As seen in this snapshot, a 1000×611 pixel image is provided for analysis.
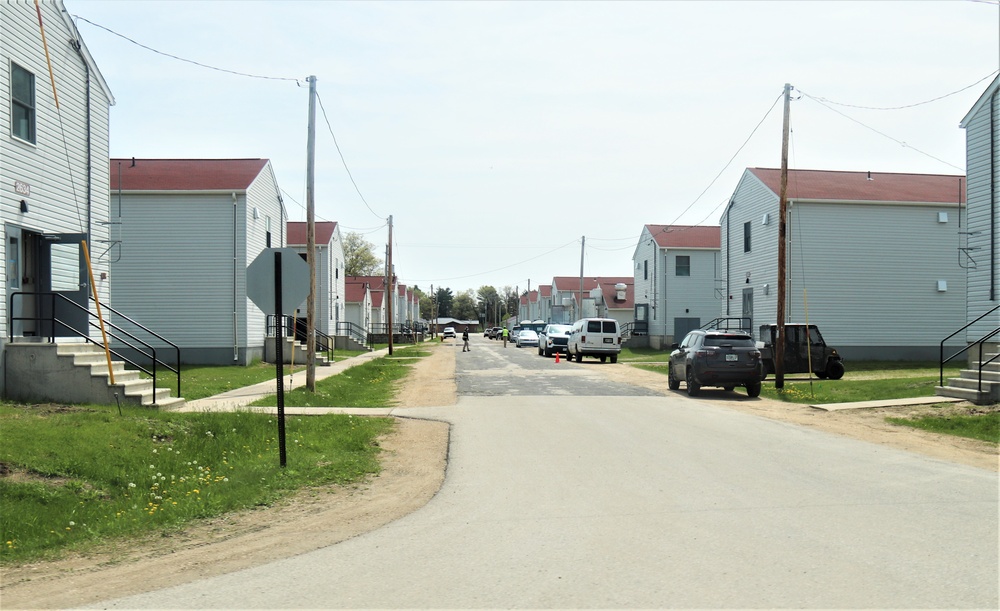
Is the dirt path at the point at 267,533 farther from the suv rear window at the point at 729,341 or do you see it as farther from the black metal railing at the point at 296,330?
the black metal railing at the point at 296,330

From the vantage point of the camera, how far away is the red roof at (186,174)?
105 feet

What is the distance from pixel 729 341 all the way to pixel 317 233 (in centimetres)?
3269

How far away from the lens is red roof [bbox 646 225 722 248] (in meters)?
54.7

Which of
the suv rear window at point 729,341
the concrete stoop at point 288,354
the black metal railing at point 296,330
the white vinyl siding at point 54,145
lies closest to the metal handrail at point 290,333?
the black metal railing at point 296,330

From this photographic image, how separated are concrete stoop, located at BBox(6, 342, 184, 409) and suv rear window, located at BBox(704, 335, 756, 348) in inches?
503

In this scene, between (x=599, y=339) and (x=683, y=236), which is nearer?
(x=599, y=339)

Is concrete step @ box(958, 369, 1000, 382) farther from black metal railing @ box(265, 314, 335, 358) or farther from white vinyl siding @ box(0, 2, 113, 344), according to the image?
black metal railing @ box(265, 314, 335, 358)

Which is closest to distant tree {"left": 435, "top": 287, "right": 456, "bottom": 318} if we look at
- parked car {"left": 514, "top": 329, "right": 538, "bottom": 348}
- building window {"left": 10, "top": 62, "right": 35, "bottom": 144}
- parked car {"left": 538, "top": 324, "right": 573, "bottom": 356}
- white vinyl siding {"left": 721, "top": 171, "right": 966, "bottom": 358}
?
parked car {"left": 514, "top": 329, "right": 538, "bottom": 348}

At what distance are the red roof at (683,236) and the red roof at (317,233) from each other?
67.1 ft

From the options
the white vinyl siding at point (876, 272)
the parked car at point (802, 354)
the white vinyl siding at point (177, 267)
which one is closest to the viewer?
the parked car at point (802, 354)

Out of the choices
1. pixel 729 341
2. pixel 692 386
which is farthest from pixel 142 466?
pixel 729 341

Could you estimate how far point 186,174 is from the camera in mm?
33500

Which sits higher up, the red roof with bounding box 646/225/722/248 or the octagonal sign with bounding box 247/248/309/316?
the red roof with bounding box 646/225/722/248

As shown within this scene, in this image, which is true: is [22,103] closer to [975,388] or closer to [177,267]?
[177,267]
